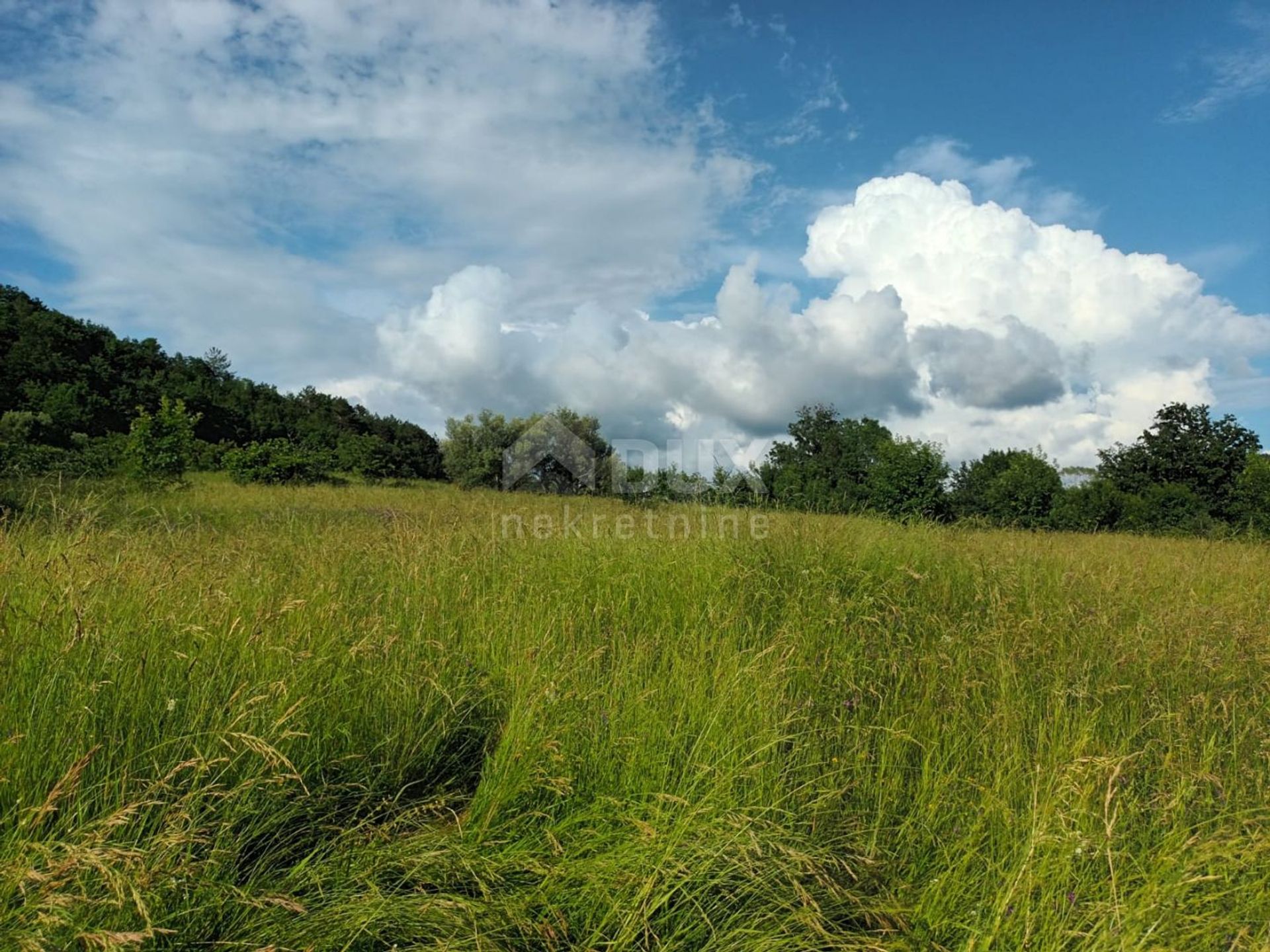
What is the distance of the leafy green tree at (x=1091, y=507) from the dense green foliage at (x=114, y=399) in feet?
74.7

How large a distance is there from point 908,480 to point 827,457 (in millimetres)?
2158

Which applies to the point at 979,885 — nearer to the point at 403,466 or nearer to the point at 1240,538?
the point at 1240,538

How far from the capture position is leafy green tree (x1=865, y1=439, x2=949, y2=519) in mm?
13273

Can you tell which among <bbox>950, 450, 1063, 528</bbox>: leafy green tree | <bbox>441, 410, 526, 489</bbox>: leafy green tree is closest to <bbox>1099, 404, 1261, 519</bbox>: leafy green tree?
<bbox>950, 450, 1063, 528</bbox>: leafy green tree

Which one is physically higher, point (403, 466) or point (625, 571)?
point (403, 466)

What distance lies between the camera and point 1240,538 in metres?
10.4

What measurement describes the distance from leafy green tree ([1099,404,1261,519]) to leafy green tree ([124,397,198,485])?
24.5m

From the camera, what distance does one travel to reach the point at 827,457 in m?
15.0

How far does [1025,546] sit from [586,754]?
273 inches

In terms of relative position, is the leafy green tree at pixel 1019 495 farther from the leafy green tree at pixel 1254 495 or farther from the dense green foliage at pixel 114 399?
the dense green foliage at pixel 114 399

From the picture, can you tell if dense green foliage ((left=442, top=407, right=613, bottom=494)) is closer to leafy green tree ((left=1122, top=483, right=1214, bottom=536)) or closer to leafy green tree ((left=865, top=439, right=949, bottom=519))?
leafy green tree ((left=865, top=439, right=949, bottom=519))

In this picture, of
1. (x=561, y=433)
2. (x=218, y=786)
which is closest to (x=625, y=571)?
(x=218, y=786)

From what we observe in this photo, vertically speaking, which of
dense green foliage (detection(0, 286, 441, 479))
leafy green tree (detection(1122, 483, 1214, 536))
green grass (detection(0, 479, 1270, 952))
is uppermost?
dense green foliage (detection(0, 286, 441, 479))

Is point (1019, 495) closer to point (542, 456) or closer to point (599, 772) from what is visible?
point (599, 772)
